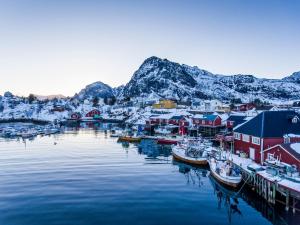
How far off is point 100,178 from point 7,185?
12168 millimetres

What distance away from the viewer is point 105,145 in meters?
83.6

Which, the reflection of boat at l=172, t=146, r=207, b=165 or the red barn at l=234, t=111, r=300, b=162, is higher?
the red barn at l=234, t=111, r=300, b=162

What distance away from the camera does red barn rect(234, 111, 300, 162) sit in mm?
46700

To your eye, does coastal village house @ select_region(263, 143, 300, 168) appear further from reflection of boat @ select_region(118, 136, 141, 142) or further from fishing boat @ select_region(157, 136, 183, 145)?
reflection of boat @ select_region(118, 136, 141, 142)

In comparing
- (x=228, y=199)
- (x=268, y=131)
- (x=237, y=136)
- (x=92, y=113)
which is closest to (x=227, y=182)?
(x=228, y=199)

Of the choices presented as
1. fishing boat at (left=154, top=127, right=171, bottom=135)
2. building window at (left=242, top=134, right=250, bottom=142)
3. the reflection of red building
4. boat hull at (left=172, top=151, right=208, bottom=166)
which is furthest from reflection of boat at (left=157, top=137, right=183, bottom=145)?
the reflection of red building

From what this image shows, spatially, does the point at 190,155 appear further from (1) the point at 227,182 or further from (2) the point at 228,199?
(2) the point at 228,199

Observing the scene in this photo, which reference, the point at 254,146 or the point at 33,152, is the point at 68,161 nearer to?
the point at 33,152

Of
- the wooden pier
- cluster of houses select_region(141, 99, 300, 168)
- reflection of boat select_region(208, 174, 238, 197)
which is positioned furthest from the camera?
cluster of houses select_region(141, 99, 300, 168)

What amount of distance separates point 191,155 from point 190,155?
196 mm

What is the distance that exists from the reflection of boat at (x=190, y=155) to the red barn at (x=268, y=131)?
768 cm

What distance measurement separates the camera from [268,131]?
1875 inches

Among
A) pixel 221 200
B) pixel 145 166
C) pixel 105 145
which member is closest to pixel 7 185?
pixel 145 166

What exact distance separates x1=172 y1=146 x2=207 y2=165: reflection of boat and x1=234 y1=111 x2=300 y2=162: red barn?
7.68 meters
